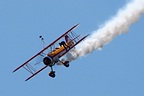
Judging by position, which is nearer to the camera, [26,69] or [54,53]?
[54,53]

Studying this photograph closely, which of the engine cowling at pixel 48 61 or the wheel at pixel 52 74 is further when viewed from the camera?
the wheel at pixel 52 74

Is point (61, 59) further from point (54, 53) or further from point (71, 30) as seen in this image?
point (71, 30)

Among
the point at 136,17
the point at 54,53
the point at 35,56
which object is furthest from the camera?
the point at 35,56

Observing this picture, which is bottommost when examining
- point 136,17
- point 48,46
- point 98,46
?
point 136,17

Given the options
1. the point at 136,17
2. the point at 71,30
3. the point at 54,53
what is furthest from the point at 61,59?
the point at 136,17

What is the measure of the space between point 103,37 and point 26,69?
24.9 feet

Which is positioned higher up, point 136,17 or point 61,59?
point 61,59

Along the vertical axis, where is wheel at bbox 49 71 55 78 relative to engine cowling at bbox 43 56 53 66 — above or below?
below

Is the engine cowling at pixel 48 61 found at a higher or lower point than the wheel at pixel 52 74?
higher

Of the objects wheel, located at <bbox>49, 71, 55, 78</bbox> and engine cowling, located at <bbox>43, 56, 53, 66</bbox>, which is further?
wheel, located at <bbox>49, 71, 55, 78</bbox>

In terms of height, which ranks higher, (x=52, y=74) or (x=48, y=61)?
(x=48, y=61)

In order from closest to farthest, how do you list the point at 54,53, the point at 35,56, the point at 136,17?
the point at 136,17
the point at 54,53
the point at 35,56

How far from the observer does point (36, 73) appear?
35.6 metres

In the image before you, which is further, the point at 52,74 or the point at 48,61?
the point at 52,74
